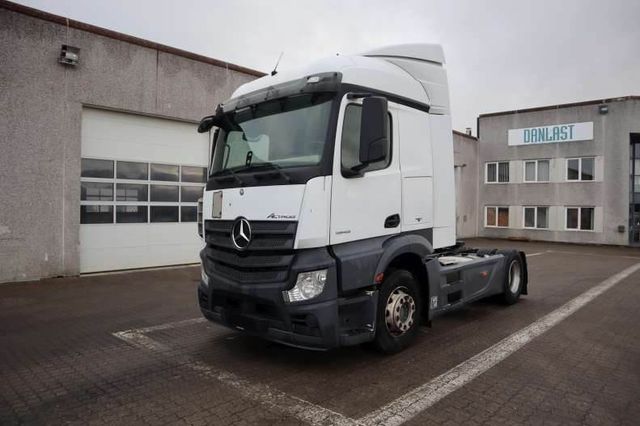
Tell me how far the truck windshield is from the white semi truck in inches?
0.5

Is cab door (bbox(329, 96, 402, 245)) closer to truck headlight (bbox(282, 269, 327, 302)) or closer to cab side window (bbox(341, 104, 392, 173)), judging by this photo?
cab side window (bbox(341, 104, 392, 173))

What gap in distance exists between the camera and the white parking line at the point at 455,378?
3.66 meters

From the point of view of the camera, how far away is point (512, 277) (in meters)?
8.05

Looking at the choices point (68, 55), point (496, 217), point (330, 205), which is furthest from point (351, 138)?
point (496, 217)

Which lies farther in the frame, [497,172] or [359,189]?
[497,172]

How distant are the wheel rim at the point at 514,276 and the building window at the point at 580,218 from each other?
1811cm

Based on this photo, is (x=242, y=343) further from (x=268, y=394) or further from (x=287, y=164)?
(x=287, y=164)

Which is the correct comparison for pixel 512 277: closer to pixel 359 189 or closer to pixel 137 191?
pixel 359 189

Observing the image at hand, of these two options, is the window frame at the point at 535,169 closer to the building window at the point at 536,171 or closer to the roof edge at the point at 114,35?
the building window at the point at 536,171

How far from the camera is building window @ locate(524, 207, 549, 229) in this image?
2470 centimetres

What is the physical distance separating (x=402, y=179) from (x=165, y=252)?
8512 millimetres

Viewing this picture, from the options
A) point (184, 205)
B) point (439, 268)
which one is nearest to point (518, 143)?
point (184, 205)

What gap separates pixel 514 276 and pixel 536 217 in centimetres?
1889

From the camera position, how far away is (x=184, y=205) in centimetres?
1236
